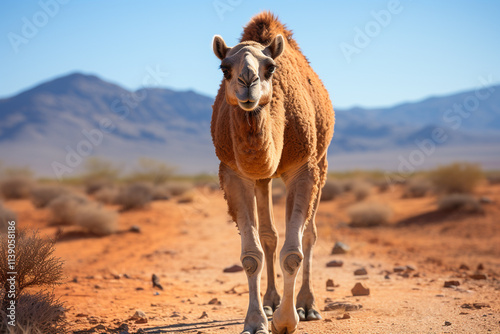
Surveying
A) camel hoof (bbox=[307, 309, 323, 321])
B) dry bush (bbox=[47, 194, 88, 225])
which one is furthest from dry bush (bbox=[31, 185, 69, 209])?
camel hoof (bbox=[307, 309, 323, 321])

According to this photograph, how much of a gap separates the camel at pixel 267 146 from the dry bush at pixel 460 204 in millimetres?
17581

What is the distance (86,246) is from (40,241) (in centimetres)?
1054

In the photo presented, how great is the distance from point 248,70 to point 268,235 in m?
3.12

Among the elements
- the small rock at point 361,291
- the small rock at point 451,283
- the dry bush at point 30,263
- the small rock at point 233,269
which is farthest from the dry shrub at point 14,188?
the small rock at point 451,283

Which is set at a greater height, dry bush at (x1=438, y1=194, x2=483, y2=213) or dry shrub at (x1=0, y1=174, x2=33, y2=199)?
dry shrub at (x1=0, y1=174, x2=33, y2=199)

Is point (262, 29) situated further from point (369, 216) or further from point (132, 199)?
point (132, 199)

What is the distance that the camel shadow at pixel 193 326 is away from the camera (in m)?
6.70

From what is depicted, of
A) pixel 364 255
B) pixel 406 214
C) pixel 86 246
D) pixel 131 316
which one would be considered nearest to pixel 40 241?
pixel 131 316

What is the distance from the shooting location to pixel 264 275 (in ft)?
37.9

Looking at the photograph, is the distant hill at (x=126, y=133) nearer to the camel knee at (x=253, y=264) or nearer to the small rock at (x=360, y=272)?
the small rock at (x=360, y=272)

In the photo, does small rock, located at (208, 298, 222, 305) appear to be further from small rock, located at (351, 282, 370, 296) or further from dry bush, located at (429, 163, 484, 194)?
dry bush, located at (429, 163, 484, 194)

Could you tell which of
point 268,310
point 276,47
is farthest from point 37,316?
point 276,47

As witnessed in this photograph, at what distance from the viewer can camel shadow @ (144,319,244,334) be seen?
22.0 feet

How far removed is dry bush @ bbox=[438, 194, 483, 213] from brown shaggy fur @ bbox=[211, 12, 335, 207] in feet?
56.3
